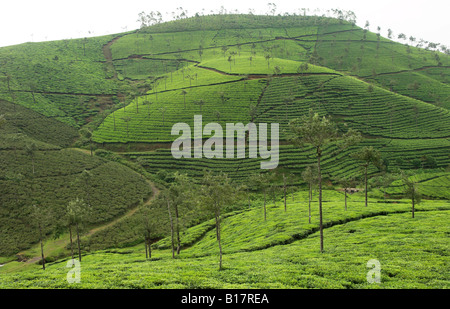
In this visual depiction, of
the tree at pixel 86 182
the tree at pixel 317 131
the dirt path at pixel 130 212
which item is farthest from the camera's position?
the tree at pixel 86 182
